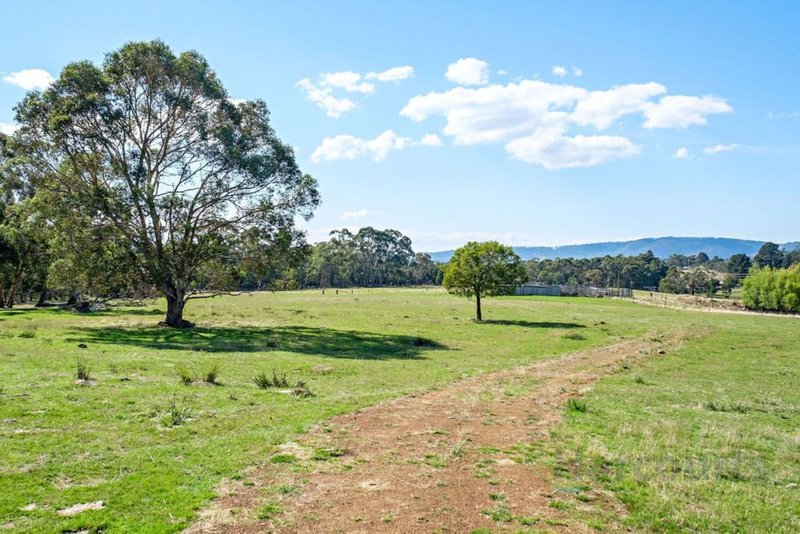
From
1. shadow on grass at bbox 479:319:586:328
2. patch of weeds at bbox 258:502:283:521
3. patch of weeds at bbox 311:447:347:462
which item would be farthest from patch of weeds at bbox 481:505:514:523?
shadow on grass at bbox 479:319:586:328

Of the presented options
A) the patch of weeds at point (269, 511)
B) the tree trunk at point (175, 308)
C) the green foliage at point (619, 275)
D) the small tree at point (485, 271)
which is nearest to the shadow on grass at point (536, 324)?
the small tree at point (485, 271)

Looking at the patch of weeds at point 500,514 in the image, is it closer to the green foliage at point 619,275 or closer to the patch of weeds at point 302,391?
the patch of weeds at point 302,391

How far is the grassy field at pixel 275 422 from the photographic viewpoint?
8695 mm

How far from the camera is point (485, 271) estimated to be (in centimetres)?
5578

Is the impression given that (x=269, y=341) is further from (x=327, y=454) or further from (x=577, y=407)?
(x=327, y=454)

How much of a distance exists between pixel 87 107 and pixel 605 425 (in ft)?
128

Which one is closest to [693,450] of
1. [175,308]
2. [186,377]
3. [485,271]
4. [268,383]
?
[268,383]

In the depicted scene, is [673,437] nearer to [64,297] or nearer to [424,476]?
[424,476]

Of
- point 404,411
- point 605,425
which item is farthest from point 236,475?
point 605,425

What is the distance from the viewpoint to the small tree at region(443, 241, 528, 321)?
182 ft

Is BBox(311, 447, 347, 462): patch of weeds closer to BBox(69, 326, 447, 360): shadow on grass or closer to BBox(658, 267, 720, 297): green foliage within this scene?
BBox(69, 326, 447, 360): shadow on grass

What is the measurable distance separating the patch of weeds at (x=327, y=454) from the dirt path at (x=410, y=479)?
0.02 meters

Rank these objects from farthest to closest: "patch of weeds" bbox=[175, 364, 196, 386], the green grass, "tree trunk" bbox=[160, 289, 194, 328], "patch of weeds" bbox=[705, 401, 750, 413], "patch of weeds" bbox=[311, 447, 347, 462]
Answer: "tree trunk" bbox=[160, 289, 194, 328]
"patch of weeds" bbox=[705, 401, 750, 413]
"patch of weeds" bbox=[175, 364, 196, 386]
"patch of weeds" bbox=[311, 447, 347, 462]
the green grass

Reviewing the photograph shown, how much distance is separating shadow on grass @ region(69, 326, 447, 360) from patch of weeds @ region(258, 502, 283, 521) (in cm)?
1995
